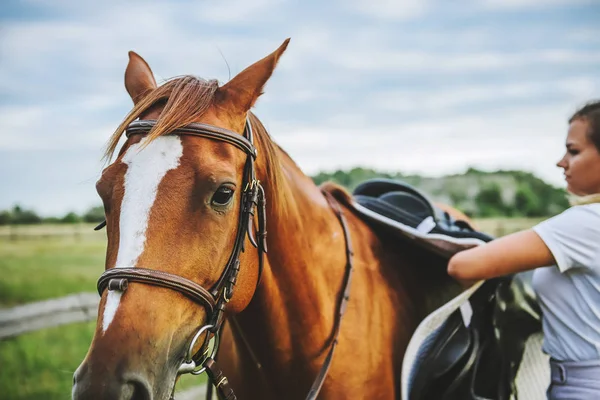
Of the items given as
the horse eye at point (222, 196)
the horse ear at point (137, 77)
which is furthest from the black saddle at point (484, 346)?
the horse ear at point (137, 77)

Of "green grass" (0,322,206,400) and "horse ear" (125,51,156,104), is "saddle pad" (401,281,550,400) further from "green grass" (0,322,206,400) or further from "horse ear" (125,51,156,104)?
"green grass" (0,322,206,400)

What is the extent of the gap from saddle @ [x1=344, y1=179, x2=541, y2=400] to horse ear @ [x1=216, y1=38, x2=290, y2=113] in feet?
3.55

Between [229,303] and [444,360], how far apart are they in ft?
3.89

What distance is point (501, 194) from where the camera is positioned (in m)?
11.4

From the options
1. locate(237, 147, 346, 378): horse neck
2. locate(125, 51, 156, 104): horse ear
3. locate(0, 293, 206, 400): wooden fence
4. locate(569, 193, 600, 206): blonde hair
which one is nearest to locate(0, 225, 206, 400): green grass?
locate(0, 293, 206, 400): wooden fence

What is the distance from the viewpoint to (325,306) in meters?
2.21

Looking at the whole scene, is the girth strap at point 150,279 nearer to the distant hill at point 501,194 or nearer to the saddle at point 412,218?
the saddle at point 412,218

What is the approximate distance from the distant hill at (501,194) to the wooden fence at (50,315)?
7.07m

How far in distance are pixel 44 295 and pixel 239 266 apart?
6507 millimetres

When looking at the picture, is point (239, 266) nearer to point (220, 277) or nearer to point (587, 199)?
point (220, 277)

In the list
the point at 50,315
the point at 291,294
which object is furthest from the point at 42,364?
the point at 291,294

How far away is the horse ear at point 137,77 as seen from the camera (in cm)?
208

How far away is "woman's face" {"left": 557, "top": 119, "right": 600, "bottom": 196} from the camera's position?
2.09 meters

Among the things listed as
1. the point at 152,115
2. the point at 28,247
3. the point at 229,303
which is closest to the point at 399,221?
the point at 229,303
